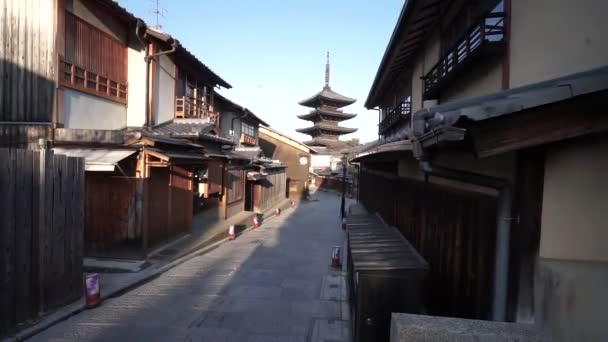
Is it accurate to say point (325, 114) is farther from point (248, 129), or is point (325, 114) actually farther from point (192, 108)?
point (192, 108)

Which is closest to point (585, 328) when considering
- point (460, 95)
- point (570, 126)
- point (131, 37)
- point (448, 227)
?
point (570, 126)

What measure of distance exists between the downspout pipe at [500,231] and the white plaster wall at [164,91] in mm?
12205

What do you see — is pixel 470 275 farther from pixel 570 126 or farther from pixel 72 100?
pixel 72 100

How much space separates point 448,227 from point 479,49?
96.6 inches

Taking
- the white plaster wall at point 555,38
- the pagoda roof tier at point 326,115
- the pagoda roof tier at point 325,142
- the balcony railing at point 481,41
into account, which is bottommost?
the white plaster wall at point 555,38

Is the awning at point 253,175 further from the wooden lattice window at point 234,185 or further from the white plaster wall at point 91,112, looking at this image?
the white plaster wall at point 91,112

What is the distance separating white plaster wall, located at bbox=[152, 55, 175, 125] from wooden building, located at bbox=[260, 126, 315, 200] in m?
20.7

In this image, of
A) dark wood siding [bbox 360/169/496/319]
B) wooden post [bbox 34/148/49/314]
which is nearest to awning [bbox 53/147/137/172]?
wooden post [bbox 34/148/49/314]

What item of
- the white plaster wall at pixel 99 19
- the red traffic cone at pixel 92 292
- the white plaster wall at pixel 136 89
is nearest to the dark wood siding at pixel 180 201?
the white plaster wall at pixel 136 89

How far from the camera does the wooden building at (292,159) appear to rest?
116ft

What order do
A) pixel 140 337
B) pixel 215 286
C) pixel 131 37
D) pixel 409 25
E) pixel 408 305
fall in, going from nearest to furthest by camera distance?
pixel 408 305 → pixel 140 337 → pixel 409 25 → pixel 215 286 → pixel 131 37

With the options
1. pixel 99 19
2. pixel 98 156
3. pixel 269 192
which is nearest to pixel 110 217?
pixel 98 156

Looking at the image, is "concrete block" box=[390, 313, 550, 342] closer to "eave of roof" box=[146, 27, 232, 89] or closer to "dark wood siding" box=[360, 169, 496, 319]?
"dark wood siding" box=[360, 169, 496, 319]

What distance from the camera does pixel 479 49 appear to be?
13.6 feet
